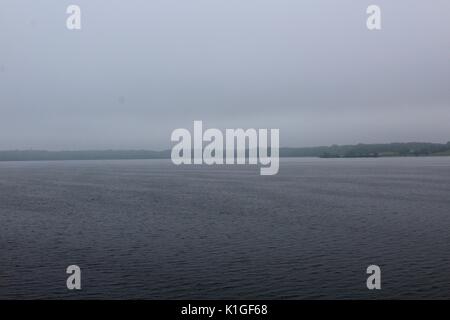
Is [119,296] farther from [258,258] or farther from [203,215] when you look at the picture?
[203,215]

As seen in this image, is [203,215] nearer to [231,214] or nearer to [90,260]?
[231,214]

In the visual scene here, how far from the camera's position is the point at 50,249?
31.5m

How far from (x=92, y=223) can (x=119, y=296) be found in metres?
23.0

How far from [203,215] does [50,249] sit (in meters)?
18.7
